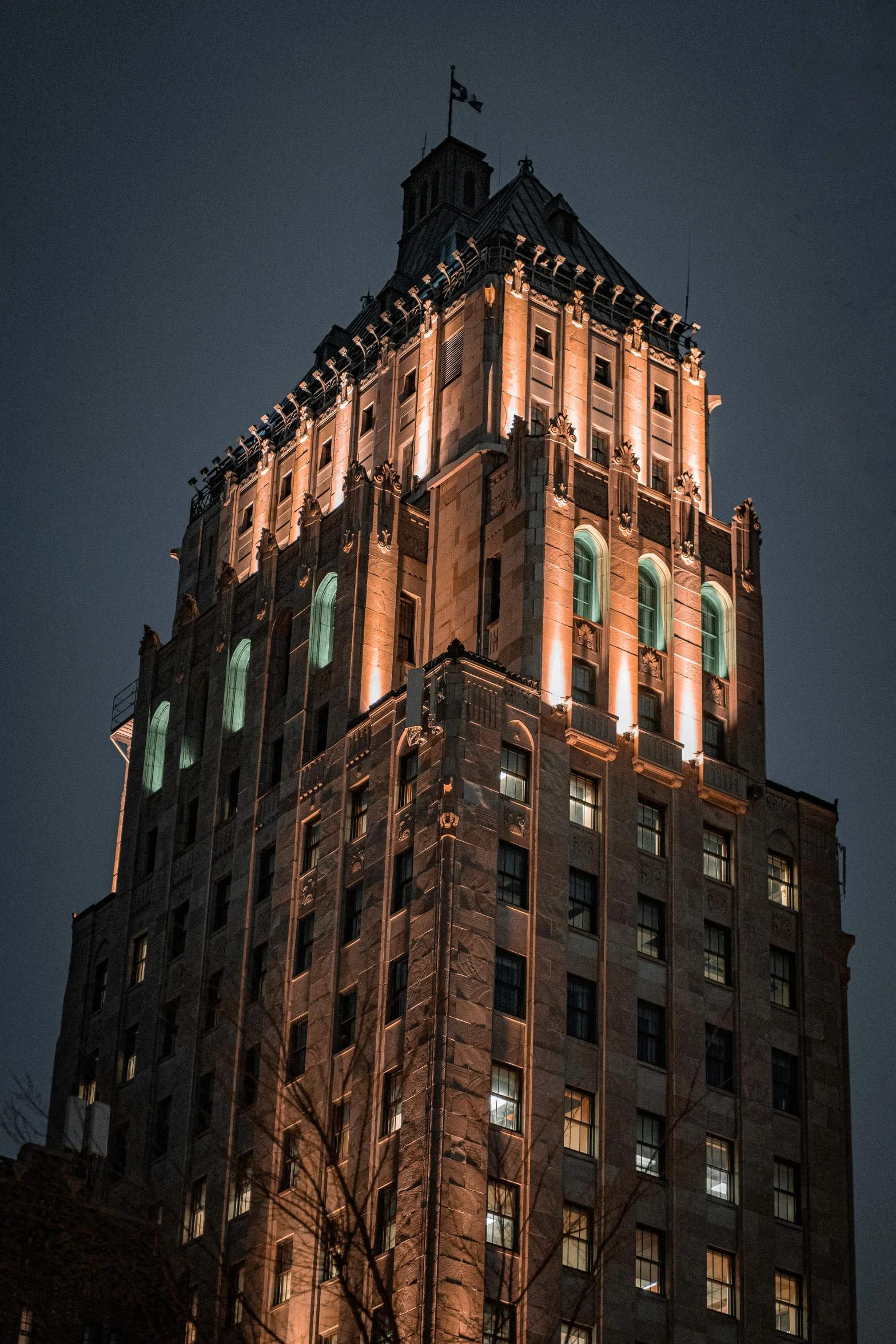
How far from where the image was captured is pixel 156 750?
99062mm

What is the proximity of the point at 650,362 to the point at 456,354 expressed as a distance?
8.93m

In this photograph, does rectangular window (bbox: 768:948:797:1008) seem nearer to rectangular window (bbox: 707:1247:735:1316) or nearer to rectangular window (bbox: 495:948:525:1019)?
rectangular window (bbox: 707:1247:735:1316)

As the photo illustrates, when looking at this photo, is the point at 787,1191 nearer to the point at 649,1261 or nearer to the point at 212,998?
the point at 649,1261

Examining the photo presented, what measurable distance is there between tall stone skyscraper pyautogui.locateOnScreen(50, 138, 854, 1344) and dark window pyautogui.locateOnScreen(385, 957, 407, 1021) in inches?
8.2

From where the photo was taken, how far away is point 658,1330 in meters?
75.5

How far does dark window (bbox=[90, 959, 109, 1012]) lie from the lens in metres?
95.2

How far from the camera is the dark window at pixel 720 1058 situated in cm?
8150

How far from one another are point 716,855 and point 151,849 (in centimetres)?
2444

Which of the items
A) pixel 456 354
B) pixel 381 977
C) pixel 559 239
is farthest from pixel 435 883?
pixel 559 239

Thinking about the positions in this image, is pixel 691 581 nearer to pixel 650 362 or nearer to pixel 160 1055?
pixel 650 362

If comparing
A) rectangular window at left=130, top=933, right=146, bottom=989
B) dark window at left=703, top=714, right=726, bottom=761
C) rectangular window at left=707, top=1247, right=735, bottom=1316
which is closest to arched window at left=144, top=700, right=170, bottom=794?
rectangular window at left=130, top=933, right=146, bottom=989

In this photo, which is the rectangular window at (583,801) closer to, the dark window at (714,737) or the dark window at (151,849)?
the dark window at (714,737)

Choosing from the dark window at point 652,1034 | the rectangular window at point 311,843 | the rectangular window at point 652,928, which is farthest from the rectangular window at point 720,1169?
the rectangular window at point 311,843

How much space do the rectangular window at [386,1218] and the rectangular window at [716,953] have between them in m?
15.3
